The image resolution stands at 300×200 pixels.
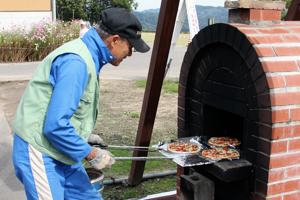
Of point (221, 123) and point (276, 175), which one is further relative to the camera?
point (221, 123)

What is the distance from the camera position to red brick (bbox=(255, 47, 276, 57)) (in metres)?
2.94

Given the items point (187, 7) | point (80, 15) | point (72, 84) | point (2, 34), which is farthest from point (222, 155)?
point (80, 15)

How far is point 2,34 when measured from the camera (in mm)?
16281

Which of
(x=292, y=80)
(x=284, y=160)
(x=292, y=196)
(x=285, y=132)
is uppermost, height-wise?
(x=292, y=80)

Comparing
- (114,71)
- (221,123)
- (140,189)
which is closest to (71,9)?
(114,71)

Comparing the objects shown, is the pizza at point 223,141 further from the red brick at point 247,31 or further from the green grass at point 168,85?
the green grass at point 168,85

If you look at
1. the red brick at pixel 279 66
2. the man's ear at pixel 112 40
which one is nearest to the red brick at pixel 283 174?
the red brick at pixel 279 66

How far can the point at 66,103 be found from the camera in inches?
98.0

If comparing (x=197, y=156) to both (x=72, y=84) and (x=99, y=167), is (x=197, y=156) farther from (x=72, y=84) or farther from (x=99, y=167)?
(x=72, y=84)

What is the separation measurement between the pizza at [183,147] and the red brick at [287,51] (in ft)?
2.99

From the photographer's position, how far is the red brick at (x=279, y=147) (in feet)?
9.48

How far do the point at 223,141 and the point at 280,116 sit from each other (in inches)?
26.7

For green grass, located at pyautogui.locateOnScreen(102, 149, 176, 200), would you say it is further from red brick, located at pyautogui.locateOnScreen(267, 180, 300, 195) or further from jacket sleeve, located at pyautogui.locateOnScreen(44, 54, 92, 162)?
jacket sleeve, located at pyautogui.locateOnScreen(44, 54, 92, 162)

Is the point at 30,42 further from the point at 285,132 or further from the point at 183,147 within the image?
the point at 285,132
